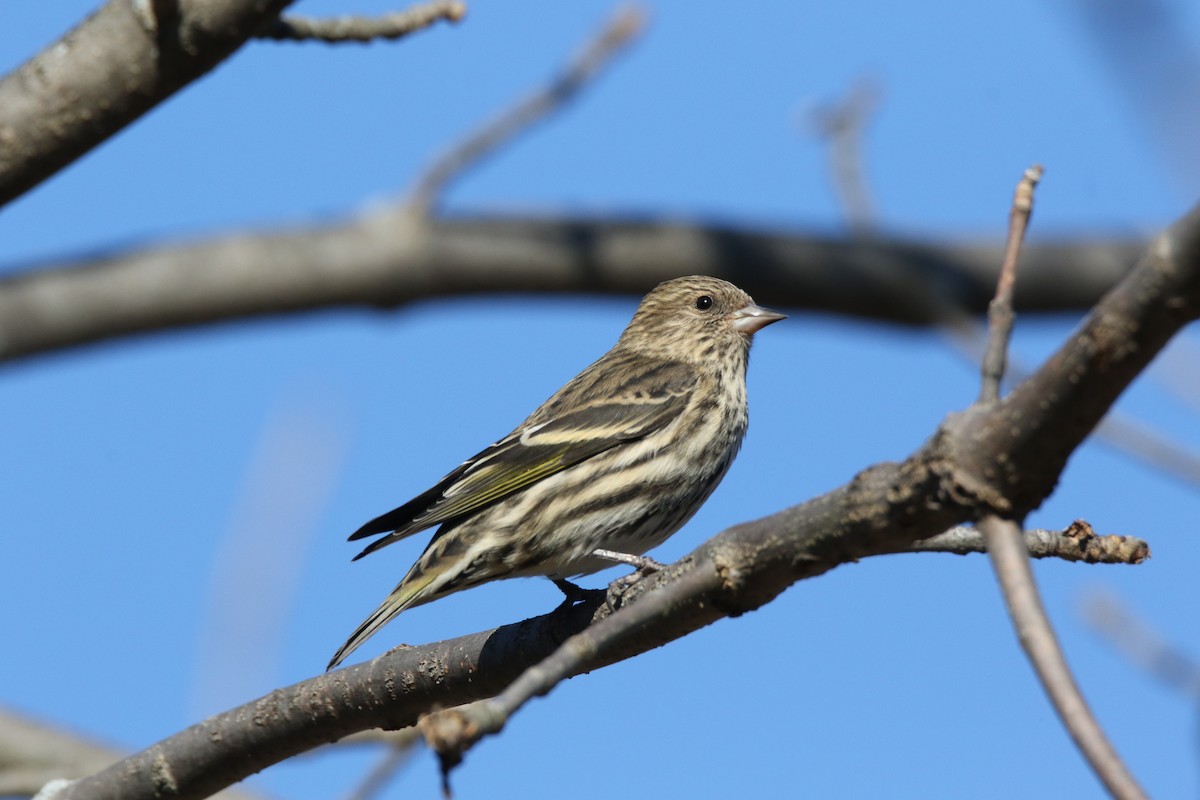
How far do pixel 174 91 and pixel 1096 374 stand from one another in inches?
97.7

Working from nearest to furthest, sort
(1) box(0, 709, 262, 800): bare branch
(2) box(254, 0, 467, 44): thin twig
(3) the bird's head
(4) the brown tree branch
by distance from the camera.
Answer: (4) the brown tree branch < (2) box(254, 0, 467, 44): thin twig < (1) box(0, 709, 262, 800): bare branch < (3) the bird's head

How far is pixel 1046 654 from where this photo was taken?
81.4 inches

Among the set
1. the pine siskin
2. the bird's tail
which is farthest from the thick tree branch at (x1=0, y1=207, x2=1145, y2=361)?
the bird's tail

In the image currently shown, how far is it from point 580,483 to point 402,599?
2.67ft

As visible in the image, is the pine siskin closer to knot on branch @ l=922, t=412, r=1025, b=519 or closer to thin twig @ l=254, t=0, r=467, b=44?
thin twig @ l=254, t=0, r=467, b=44

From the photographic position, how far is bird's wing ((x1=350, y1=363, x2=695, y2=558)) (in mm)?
5520

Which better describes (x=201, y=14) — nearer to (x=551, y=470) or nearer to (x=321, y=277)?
(x=551, y=470)

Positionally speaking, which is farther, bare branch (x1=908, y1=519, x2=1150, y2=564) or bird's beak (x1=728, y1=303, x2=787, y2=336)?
bird's beak (x1=728, y1=303, x2=787, y2=336)

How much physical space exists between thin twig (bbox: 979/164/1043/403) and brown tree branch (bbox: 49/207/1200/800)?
4cm

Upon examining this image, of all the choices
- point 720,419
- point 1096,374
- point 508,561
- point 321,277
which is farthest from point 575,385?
point 1096,374

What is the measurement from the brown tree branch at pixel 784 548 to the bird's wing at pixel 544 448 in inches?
51.6

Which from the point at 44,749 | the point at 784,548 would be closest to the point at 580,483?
the point at 44,749

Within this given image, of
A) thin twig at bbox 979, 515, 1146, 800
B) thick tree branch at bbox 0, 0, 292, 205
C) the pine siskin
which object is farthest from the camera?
the pine siskin

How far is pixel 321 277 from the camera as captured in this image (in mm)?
8273
